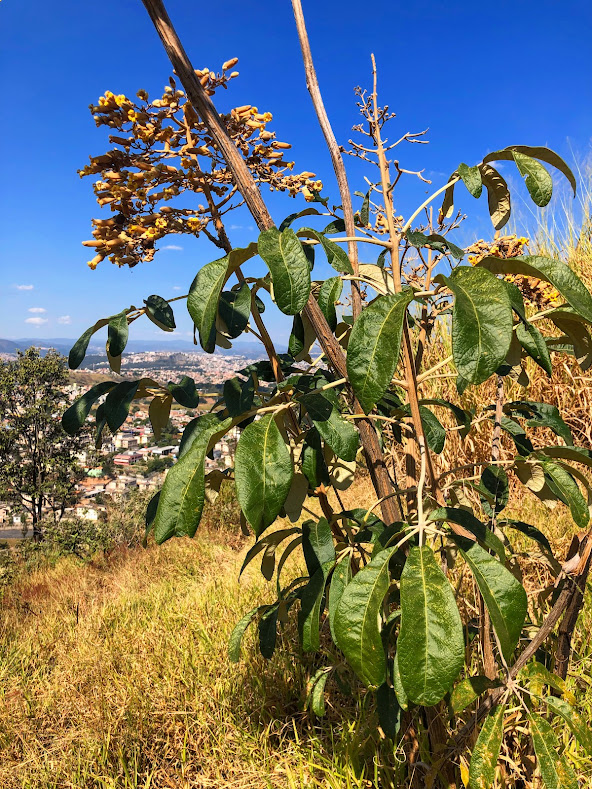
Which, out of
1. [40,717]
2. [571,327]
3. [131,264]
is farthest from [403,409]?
[40,717]

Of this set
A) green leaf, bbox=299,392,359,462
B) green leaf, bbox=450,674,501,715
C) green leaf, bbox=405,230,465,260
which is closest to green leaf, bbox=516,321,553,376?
green leaf, bbox=405,230,465,260

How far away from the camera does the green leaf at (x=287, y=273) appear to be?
1.61 ft

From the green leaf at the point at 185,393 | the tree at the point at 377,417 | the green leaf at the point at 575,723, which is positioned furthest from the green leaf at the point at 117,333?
the green leaf at the point at 575,723

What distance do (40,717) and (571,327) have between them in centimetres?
178

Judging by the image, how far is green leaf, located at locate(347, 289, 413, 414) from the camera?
1.49 ft

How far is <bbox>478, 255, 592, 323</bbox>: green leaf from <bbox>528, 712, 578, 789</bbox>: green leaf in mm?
508

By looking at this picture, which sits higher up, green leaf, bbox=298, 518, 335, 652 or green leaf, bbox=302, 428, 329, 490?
green leaf, bbox=302, 428, 329, 490

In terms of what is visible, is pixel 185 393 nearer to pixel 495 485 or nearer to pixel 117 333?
pixel 117 333

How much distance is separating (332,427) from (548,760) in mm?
491

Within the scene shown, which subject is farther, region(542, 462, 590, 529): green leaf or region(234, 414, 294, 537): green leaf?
region(542, 462, 590, 529): green leaf

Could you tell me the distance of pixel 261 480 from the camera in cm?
→ 52

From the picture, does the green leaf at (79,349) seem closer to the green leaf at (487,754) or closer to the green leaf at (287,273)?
the green leaf at (287,273)

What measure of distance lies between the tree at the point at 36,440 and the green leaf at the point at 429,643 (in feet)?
17.2

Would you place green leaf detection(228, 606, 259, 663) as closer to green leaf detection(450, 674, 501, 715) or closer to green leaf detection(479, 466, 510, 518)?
green leaf detection(450, 674, 501, 715)
